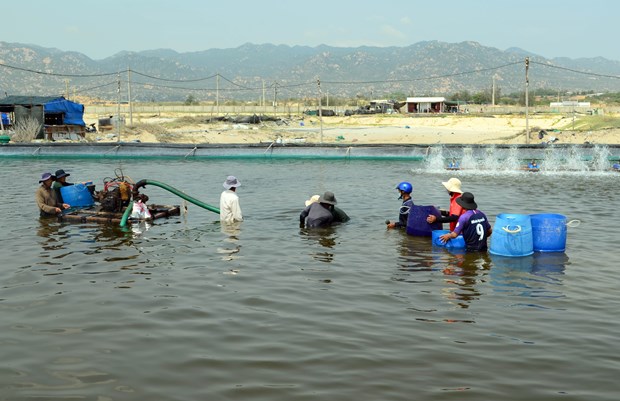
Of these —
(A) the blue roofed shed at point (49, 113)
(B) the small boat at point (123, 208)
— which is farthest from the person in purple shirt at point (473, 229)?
(A) the blue roofed shed at point (49, 113)

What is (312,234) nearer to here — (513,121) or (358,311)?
(358,311)

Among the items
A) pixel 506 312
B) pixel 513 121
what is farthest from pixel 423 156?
pixel 513 121

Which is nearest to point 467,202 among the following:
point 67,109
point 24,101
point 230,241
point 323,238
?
point 323,238

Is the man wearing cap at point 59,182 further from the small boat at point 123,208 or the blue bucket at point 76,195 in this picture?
the small boat at point 123,208

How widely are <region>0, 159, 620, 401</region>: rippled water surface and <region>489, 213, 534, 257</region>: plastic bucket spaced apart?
19cm

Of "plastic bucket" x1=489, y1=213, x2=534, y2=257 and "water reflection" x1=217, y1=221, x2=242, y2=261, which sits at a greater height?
"plastic bucket" x1=489, y1=213, x2=534, y2=257

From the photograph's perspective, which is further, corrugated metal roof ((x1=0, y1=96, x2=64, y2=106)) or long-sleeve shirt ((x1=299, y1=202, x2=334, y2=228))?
corrugated metal roof ((x1=0, y1=96, x2=64, y2=106))

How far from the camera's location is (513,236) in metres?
11.1

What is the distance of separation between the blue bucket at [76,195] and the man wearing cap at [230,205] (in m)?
3.95

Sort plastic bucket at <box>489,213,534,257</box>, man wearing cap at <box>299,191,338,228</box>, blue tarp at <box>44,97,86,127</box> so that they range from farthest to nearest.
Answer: blue tarp at <box>44,97,86,127</box>, man wearing cap at <box>299,191,338,228</box>, plastic bucket at <box>489,213,534,257</box>

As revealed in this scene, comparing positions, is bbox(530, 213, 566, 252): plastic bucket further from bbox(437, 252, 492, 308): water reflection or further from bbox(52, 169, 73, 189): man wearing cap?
bbox(52, 169, 73, 189): man wearing cap

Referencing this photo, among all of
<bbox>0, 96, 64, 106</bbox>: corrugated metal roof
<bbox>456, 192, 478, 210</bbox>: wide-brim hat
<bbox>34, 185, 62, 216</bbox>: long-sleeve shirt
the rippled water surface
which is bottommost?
the rippled water surface

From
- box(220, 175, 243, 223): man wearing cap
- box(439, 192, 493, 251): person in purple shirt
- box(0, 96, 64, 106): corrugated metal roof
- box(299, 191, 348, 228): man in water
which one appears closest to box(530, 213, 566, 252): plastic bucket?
box(439, 192, 493, 251): person in purple shirt

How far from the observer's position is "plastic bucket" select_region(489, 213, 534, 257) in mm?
11086
